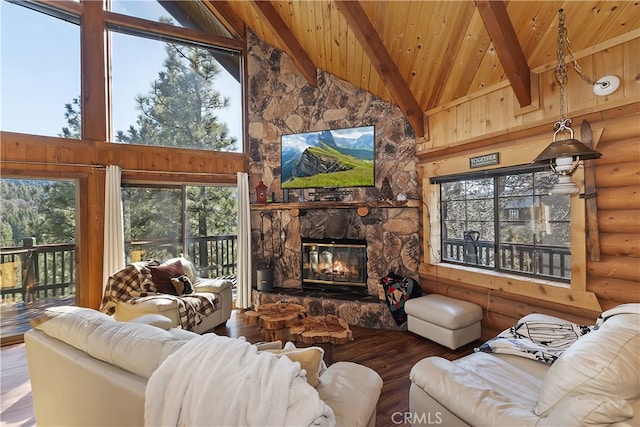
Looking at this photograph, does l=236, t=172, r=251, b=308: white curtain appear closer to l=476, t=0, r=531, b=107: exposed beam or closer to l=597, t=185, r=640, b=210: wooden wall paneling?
l=476, t=0, r=531, b=107: exposed beam

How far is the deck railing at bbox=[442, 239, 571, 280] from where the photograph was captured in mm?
3105

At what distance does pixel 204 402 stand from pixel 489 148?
11.8ft

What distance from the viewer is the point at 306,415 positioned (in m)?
1.10

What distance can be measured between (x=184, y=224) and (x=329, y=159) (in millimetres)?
2428

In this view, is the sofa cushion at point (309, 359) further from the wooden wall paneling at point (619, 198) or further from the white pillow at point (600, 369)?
the wooden wall paneling at point (619, 198)

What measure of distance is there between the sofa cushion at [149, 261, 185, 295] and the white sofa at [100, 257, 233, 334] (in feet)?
0.24

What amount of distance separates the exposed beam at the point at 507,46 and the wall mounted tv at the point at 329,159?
75.5 inches

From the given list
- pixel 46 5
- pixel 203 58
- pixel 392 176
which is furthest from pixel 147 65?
pixel 392 176

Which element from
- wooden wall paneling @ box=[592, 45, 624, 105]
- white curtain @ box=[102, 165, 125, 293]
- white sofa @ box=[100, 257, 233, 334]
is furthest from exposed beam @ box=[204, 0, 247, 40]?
wooden wall paneling @ box=[592, 45, 624, 105]

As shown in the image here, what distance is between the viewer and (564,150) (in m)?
2.14

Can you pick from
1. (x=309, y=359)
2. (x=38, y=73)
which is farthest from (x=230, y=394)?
(x=38, y=73)

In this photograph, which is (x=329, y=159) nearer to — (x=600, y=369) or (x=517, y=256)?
(x=517, y=256)

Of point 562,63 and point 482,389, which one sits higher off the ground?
point 562,63

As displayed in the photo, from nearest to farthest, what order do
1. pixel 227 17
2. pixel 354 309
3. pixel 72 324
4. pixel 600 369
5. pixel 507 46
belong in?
1. pixel 600 369
2. pixel 72 324
3. pixel 507 46
4. pixel 354 309
5. pixel 227 17
